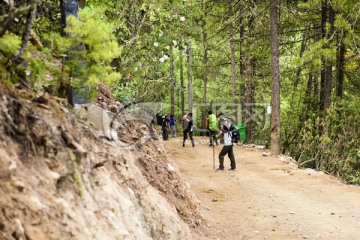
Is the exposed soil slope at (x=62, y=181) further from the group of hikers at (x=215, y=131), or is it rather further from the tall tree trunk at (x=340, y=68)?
the tall tree trunk at (x=340, y=68)

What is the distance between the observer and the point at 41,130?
3.65m

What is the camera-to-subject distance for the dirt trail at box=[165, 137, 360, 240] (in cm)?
876

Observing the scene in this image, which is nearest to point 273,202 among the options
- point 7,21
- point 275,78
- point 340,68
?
point 275,78

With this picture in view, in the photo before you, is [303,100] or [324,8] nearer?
[324,8]

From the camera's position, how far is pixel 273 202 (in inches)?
433

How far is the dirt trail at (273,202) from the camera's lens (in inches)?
345

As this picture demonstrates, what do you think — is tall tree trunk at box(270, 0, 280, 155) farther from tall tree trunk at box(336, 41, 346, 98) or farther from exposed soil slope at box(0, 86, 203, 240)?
exposed soil slope at box(0, 86, 203, 240)

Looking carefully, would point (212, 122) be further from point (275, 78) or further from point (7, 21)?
point (7, 21)

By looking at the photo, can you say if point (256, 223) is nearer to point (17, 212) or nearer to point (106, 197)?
point (106, 197)

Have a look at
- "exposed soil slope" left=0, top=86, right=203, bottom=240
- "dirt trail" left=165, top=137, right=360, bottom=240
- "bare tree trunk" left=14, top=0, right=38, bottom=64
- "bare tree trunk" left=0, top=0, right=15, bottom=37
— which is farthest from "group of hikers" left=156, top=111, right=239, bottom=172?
"bare tree trunk" left=0, top=0, right=15, bottom=37

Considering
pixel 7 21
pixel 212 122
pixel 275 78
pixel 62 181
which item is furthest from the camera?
pixel 212 122

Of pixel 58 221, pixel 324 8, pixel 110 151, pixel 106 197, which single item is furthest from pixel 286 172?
pixel 58 221

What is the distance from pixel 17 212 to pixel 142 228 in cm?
225

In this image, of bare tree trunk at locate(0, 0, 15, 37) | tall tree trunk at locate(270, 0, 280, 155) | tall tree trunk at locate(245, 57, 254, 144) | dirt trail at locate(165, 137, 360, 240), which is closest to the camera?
bare tree trunk at locate(0, 0, 15, 37)
